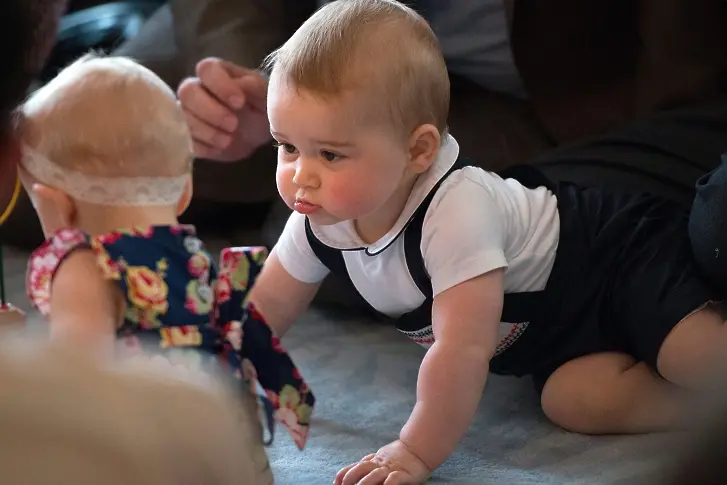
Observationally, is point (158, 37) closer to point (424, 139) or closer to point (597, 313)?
point (424, 139)

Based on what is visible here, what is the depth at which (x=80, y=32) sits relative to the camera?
57.0 inches

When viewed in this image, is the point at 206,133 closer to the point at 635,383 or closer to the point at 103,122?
the point at 103,122

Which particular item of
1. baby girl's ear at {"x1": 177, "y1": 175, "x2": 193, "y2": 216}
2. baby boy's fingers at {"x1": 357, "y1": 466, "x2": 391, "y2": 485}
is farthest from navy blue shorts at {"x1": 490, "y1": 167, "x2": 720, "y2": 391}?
baby girl's ear at {"x1": 177, "y1": 175, "x2": 193, "y2": 216}

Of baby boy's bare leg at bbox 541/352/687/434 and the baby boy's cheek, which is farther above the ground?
the baby boy's cheek

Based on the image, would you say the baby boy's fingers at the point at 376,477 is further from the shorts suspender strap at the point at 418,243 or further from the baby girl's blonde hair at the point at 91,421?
the baby girl's blonde hair at the point at 91,421

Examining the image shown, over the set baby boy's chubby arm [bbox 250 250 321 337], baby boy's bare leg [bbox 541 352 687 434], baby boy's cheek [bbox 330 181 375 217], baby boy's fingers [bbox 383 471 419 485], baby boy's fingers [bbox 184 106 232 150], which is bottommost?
baby boy's bare leg [bbox 541 352 687 434]

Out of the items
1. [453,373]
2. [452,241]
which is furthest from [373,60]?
[453,373]

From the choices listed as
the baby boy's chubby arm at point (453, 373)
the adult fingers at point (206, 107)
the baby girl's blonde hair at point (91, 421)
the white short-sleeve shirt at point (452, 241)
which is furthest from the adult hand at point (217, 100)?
the baby girl's blonde hair at point (91, 421)

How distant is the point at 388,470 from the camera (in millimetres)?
772

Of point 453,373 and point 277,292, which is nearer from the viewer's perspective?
point 453,373

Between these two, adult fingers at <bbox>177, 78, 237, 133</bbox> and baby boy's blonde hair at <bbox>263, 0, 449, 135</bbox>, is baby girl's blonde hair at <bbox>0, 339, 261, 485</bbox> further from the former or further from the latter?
adult fingers at <bbox>177, 78, 237, 133</bbox>

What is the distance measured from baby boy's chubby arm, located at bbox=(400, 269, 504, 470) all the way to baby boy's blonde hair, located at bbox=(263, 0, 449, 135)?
0.17 metres

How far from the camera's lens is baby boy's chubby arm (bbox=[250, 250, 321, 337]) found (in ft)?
3.23

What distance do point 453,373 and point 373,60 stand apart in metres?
0.29
